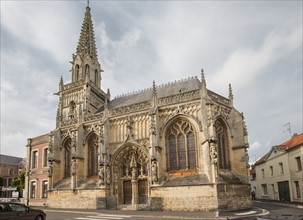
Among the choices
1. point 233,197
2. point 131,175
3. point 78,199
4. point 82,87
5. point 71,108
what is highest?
point 82,87

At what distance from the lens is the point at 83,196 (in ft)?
75.3

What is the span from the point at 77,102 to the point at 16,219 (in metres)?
19.0

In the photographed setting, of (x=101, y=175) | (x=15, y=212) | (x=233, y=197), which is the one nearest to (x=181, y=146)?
(x=233, y=197)

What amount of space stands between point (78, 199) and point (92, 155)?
4050 mm

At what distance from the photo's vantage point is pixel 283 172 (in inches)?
1086

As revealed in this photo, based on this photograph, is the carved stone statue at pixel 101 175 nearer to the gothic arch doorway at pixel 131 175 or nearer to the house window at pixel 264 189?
the gothic arch doorway at pixel 131 175

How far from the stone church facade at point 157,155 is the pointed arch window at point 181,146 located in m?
0.07

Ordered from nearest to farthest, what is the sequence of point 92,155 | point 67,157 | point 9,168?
1. point 92,155
2. point 67,157
3. point 9,168

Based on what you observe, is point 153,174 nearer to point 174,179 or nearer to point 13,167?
point 174,179

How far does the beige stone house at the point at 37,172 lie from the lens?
2838 cm

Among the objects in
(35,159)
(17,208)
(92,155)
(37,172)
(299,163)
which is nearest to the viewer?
(17,208)

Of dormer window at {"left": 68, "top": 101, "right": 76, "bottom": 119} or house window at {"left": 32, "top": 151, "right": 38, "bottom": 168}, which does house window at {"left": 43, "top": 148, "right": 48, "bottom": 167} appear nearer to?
house window at {"left": 32, "top": 151, "right": 38, "bottom": 168}

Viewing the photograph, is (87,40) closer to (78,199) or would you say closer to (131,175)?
(131,175)

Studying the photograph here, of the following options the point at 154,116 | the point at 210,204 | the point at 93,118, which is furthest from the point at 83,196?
the point at 210,204
